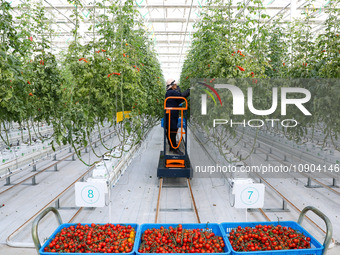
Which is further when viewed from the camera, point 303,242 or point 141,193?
point 141,193

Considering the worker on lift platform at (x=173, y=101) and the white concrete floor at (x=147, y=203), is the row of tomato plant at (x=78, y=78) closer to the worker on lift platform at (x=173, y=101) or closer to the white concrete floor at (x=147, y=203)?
the worker on lift platform at (x=173, y=101)

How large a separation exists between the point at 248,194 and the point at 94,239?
194 cm

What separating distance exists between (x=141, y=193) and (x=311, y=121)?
373cm

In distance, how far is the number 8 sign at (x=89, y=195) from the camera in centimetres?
342

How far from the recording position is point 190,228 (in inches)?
104

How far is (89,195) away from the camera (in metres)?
3.45

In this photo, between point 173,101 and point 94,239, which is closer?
point 94,239

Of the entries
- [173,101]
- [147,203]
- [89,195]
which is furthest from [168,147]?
[89,195]

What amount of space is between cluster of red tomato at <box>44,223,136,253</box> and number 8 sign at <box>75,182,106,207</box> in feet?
2.79

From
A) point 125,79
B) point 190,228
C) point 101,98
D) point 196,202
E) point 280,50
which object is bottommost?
point 196,202

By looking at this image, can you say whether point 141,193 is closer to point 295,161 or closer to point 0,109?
point 0,109

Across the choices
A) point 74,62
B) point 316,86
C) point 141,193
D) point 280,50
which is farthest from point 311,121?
point 74,62

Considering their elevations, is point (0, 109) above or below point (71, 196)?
above

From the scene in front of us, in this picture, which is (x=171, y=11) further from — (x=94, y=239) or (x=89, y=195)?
(x=94, y=239)
